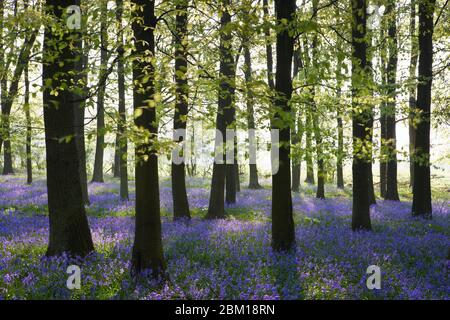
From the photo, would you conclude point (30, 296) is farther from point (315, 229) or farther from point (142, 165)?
point (315, 229)

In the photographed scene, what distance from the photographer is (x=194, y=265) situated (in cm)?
833

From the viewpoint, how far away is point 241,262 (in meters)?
8.54

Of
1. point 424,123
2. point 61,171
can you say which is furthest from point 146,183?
point 424,123

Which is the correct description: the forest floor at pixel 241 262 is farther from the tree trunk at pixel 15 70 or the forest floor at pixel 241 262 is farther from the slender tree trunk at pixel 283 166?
the tree trunk at pixel 15 70

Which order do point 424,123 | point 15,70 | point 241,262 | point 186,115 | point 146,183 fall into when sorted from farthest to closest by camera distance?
1. point 424,123
2. point 15,70
3. point 241,262
4. point 146,183
5. point 186,115

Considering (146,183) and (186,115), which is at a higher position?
(186,115)

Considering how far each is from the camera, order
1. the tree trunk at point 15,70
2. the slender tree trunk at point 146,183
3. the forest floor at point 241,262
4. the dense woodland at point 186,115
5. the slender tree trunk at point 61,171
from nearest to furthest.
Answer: the dense woodland at point 186,115
the forest floor at point 241,262
the slender tree trunk at point 146,183
the slender tree trunk at point 61,171
the tree trunk at point 15,70

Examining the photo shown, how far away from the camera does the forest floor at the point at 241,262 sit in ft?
22.6

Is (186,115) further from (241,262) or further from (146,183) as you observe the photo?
(241,262)

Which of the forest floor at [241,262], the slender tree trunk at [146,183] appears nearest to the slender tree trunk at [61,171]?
the forest floor at [241,262]
